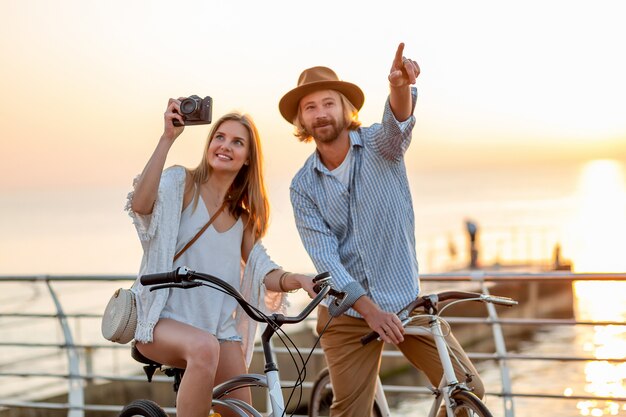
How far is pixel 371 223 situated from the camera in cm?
440

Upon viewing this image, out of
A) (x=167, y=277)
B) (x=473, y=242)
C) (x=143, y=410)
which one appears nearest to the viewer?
(x=167, y=277)

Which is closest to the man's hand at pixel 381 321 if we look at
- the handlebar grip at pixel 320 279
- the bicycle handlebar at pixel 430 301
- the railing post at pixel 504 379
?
the bicycle handlebar at pixel 430 301

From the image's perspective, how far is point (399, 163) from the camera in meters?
4.44

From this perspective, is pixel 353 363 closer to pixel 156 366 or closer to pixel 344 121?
pixel 156 366

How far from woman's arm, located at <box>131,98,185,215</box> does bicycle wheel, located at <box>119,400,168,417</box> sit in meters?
0.73

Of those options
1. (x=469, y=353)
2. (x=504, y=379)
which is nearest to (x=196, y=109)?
(x=469, y=353)

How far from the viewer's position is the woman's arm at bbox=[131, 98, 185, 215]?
401cm

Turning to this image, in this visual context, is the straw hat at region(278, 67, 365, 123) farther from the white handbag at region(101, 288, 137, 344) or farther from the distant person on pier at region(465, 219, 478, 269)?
the distant person on pier at region(465, 219, 478, 269)

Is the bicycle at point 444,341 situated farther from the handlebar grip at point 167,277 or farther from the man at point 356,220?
the handlebar grip at point 167,277

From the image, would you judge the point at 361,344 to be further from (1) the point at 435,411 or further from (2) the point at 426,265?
(2) the point at 426,265

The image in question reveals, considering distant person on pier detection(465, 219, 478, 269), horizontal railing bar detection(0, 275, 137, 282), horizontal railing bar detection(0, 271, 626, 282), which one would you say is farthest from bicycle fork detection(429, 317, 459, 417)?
distant person on pier detection(465, 219, 478, 269)

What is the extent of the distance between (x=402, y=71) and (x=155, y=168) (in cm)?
Result: 99

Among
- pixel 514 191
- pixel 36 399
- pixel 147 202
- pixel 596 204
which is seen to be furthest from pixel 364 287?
pixel 514 191

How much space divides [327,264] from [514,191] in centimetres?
8396
